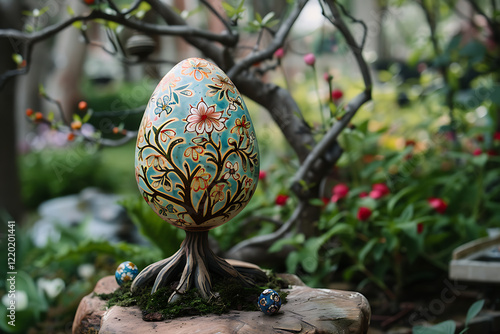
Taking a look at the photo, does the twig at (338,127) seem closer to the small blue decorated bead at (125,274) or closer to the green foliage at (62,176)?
the small blue decorated bead at (125,274)

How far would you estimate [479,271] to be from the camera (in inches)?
94.3

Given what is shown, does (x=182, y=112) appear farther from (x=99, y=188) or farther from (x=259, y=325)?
(x=99, y=188)

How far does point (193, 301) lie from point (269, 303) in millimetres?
285

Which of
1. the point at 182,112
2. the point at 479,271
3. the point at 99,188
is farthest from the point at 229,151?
the point at 99,188

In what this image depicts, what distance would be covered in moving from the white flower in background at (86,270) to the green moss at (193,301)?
1561 mm

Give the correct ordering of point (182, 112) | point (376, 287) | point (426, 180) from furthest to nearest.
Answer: point (426, 180) → point (376, 287) → point (182, 112)

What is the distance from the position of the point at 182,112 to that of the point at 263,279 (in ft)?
2.67

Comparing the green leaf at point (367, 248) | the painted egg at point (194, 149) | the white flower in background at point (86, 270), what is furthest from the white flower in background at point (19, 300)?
the green leaf at point (367, 248)

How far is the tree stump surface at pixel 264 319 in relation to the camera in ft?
5.16

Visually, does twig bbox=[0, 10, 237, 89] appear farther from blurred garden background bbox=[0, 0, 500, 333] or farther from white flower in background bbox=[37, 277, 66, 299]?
white flower in background bbox=[37, 277, 66, 299]

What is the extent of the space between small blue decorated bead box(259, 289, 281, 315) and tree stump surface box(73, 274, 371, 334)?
3cm

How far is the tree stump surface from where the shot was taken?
1.57 metres

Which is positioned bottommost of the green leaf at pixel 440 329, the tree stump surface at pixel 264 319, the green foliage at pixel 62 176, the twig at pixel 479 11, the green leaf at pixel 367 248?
the green foliage at pixel 62 176

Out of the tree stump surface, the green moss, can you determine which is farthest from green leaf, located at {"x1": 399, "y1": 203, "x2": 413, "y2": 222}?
the green moss
